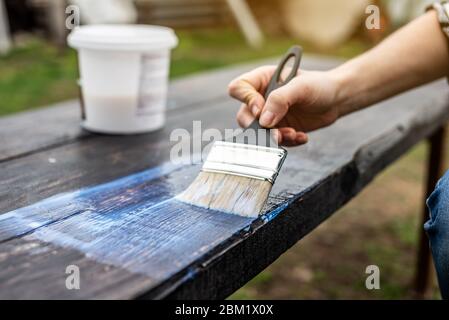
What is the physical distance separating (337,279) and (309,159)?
107 cm

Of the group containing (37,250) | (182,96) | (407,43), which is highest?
(407,43)

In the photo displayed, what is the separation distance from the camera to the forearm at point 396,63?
1302 mm

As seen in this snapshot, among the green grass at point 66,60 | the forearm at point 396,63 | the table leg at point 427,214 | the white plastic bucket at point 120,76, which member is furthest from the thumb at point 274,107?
the green grass at point 66,60

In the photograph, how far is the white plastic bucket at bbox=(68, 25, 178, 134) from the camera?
1.35 m

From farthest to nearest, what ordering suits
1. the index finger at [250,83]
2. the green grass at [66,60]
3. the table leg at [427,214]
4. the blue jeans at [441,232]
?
the green grass at [66,60], the table leg at [427,214], the index finger at [250,83], the blue jeans at [441,232]

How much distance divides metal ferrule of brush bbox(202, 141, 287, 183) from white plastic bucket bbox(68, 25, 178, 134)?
484 mm

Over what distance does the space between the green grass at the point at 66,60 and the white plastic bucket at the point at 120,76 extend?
2.26m

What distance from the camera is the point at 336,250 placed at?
2.38 metres

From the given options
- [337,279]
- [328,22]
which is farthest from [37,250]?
[328,22]

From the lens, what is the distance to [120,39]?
4.41 ft

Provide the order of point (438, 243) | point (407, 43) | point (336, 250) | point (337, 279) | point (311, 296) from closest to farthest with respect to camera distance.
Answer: point (438, 243) < point (407, 43) < point (311, 296) < point (337, 279) < point (336, 250)

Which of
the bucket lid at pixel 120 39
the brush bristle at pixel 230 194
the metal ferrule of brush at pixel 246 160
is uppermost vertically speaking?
the bucket lid at pixel 120 39

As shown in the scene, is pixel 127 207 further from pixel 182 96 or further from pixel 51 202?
pixel 182 96

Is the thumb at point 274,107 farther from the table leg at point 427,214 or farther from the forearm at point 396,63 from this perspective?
the table leg at point 427,214
